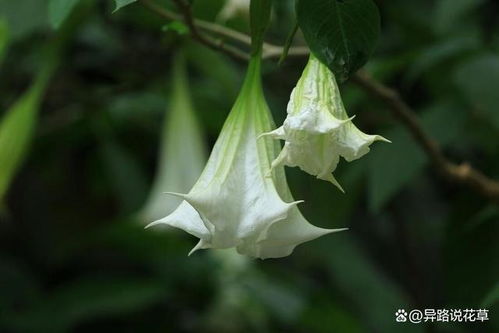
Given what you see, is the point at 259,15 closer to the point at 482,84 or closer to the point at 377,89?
the point at 377,89

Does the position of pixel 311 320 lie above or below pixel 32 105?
below

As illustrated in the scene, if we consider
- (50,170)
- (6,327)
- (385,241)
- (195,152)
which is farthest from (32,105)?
(385,241)

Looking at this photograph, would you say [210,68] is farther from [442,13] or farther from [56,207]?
[56,207]

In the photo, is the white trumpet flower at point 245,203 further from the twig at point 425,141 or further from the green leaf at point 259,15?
the twig at point 425,141

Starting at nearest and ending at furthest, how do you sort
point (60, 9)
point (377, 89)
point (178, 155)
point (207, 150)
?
point (60, 9) < point (377, 89) < point (178, 155) < point (207, 150)

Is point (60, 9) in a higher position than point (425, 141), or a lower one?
higher

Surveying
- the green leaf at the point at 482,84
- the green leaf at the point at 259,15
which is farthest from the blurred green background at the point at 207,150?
the green leaf at the point at 259,15

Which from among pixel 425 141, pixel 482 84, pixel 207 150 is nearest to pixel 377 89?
pixel 425 141
